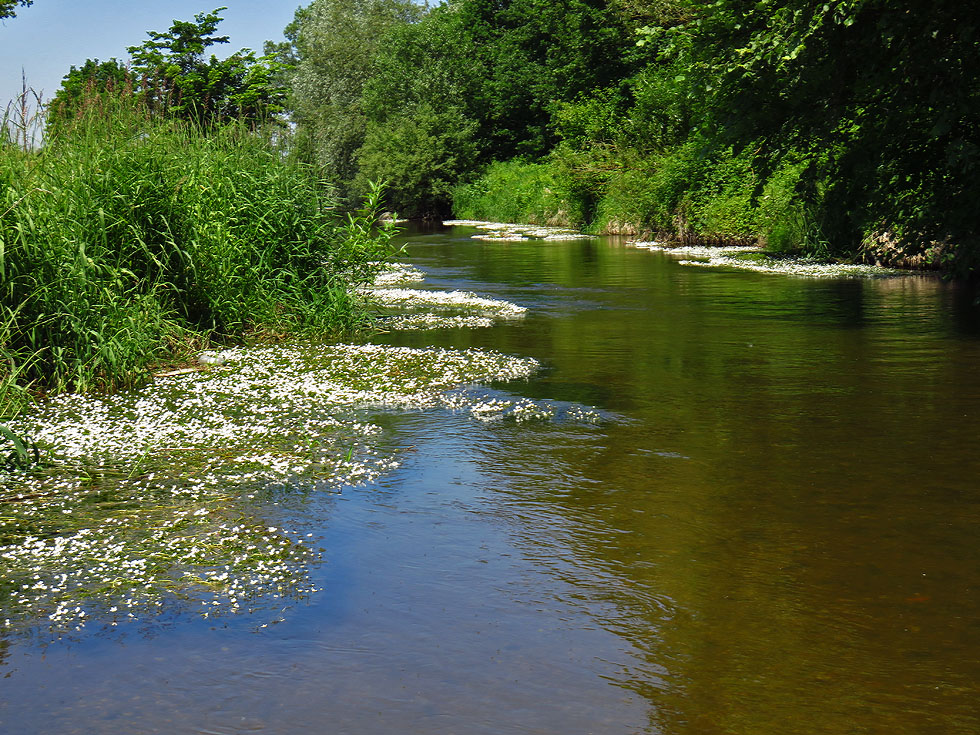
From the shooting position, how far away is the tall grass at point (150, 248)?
9.93 m

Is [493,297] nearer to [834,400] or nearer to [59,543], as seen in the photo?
[834,400]

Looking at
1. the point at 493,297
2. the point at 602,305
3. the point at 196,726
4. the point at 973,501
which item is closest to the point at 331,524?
the point at 196,726

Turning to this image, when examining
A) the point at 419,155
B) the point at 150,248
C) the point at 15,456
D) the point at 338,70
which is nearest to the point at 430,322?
the point at 150,248

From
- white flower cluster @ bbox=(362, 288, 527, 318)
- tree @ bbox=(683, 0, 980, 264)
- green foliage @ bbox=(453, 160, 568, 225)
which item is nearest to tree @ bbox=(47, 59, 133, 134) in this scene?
white flower cluster @ bbox=(362, 288, 527, 318)

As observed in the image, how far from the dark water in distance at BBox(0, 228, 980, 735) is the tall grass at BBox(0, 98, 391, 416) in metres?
3.73

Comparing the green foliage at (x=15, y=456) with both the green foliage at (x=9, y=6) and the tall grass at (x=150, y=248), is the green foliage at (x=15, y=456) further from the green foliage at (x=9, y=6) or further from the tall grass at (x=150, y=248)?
the green foliage at (x=9, y=6)

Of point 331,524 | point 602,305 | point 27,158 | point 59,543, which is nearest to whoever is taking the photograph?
point 59,543

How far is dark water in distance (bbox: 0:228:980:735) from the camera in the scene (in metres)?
4.15

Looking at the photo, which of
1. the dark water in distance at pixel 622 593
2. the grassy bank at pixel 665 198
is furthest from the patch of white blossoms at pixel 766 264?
the dark water in distance at pixel 622 593

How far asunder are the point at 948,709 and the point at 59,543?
4838 mm

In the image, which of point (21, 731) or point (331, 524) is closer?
point (21, 731)

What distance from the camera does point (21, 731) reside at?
12.9 feet

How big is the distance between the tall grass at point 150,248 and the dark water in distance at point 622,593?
12.2ft

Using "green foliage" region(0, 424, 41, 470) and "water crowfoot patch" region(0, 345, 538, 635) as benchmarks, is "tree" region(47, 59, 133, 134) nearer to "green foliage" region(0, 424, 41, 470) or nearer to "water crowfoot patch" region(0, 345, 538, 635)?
"water crowfoot patch" region(0, 345, 538, 635)
